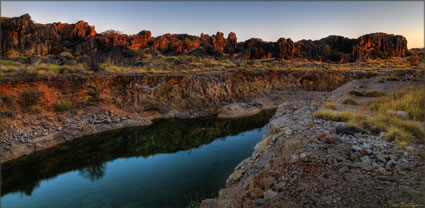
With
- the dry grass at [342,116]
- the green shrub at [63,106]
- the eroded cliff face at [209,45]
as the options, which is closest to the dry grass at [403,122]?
the dry grass at [342,116]

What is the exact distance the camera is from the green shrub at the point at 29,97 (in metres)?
14.9

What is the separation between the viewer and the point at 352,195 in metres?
3.60

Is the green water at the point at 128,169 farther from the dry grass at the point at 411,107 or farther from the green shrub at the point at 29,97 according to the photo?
the dry grass at the point at 411,107

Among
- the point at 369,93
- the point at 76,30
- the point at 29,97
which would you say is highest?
the point at 76,30

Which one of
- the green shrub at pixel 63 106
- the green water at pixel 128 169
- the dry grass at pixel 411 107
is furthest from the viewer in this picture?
the green shrub at pixel 63 106

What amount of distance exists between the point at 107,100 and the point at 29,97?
5.63 m

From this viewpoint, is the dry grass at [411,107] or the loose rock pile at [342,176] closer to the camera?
the loose rock pile at [342,176]

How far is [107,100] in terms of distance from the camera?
1945 centimetres

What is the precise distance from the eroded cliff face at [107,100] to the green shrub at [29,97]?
21 centimetres

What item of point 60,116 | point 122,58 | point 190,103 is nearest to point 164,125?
point 190,103

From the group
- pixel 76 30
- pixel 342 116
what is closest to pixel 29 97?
pixel 342 116

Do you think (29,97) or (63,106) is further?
(63,106)

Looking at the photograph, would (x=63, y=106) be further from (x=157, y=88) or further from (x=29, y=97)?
(x=157, y=88)

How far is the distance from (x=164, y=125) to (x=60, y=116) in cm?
819
